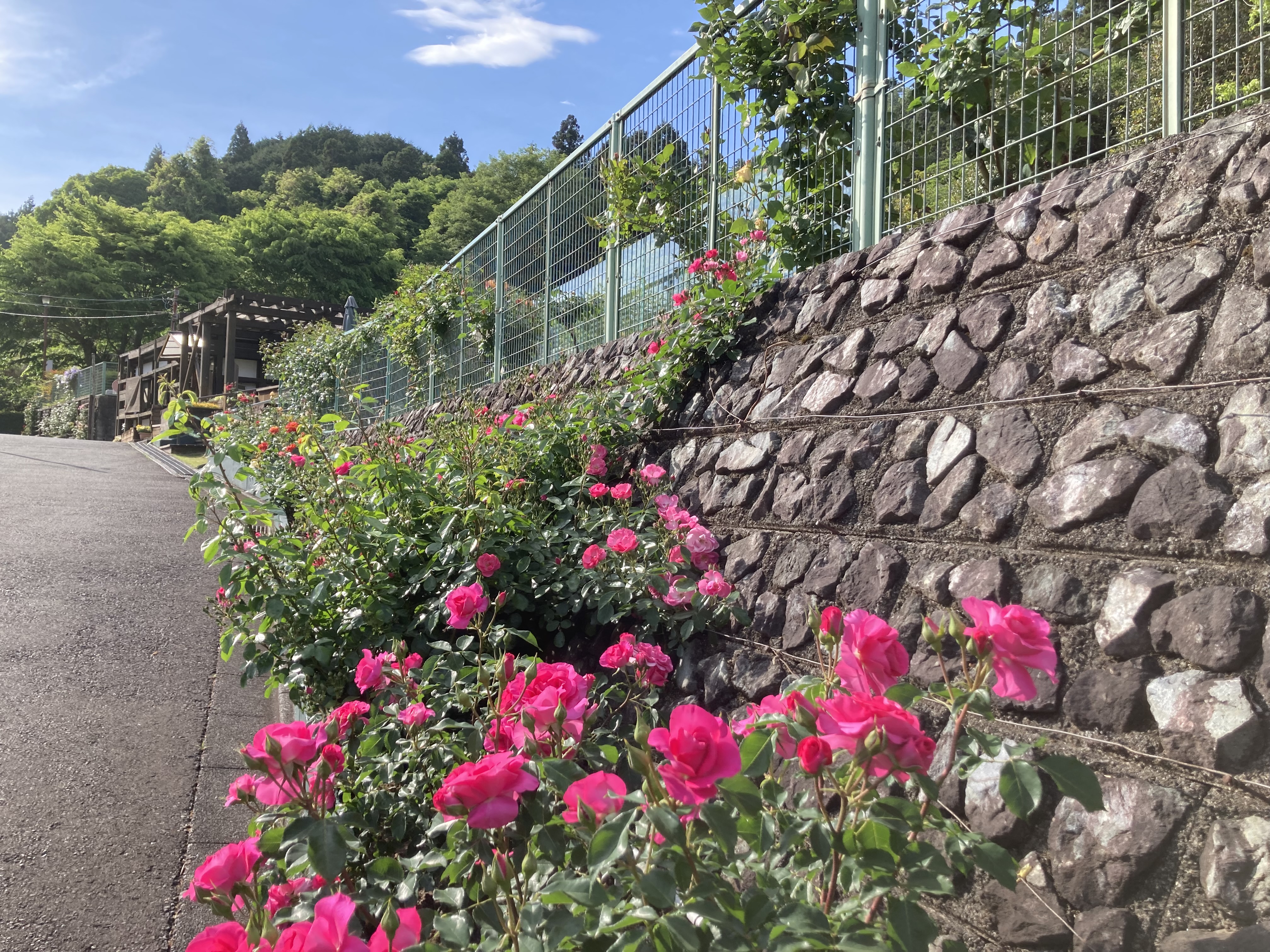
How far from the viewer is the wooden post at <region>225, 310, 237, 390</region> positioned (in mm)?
20188

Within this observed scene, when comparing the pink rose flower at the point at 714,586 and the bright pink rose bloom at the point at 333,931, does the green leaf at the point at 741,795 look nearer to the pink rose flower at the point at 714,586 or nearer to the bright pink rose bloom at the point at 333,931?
the bright pink rose bloom at the point at 333,931

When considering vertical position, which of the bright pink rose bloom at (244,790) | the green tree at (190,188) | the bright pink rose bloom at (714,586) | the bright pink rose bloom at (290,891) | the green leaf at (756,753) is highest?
the green tree at (190,188)

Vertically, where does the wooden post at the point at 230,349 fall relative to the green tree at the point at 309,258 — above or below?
below

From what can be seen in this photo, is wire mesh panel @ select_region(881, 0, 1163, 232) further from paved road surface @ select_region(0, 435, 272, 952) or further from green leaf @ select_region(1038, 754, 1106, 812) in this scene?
paved road surface @ select_region(0, 435, 272, 952)

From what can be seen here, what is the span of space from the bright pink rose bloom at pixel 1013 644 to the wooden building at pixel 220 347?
60.4ft

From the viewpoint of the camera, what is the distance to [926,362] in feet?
9.05

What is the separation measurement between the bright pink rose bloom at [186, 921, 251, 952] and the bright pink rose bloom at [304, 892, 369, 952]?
0.44 ft

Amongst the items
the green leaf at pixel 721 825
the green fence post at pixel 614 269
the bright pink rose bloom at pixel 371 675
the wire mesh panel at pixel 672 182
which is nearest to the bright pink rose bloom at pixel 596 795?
the green leaf at pixel 721 825

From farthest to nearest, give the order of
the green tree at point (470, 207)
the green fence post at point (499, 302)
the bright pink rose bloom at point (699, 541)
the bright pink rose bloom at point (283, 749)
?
the green tree at point (470, 207)
the green fence post at point (499, 302)
the bright pink rose bloom at point (699, 541)
the bright pink rose bloom at point (283, 749)

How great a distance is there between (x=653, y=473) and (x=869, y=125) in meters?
1.82

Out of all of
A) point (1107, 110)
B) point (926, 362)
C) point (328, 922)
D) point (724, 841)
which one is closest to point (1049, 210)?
point (1107, 110)

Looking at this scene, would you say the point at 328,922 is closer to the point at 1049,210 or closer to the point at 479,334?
the point at 1049,210

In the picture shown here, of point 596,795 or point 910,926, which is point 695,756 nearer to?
point 596,795

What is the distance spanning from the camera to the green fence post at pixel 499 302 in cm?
779
